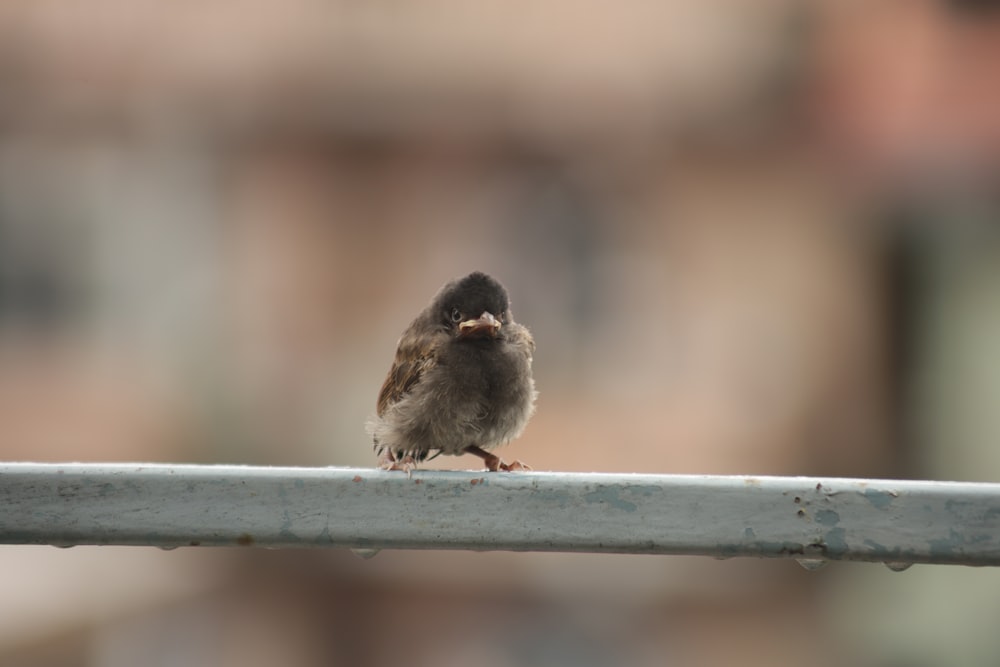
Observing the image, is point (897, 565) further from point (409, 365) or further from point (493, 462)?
point (409, 365)

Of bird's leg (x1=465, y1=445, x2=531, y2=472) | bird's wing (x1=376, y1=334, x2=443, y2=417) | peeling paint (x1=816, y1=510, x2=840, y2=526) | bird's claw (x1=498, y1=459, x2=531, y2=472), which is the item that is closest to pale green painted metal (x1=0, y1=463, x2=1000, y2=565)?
peeling paint (x1=816, y1=510, x2=840, y2=526)

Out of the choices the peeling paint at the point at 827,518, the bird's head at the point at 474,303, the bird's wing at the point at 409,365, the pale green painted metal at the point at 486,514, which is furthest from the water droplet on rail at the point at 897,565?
the bird's wing at the point at 409,365

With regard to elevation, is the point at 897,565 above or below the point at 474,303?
below

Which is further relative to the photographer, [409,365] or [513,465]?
[409,365]

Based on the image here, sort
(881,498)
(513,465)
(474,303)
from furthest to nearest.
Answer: (474,303) → (513,465) → (881,498)

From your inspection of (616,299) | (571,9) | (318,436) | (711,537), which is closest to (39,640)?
(318,436)

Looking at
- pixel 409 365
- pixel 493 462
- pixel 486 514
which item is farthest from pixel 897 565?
pixel 409 365

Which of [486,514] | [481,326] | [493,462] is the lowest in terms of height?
[493,462]
